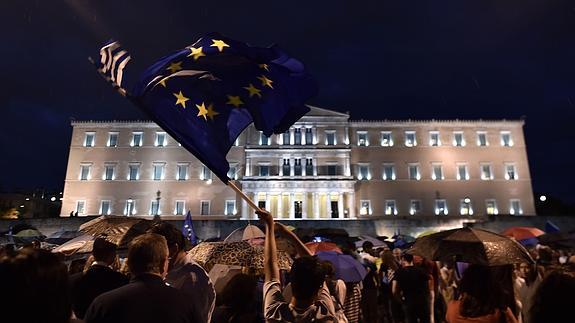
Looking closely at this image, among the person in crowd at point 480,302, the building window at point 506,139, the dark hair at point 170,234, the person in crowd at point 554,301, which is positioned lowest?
the person in crowd at point 480,302

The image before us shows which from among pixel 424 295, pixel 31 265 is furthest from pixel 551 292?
pixel 424 295

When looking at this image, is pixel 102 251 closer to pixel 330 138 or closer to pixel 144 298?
pixel 144 298

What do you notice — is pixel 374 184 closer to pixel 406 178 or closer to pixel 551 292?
pixel 406 178

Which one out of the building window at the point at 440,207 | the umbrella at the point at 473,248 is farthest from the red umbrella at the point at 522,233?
the building window at the point at 440,207

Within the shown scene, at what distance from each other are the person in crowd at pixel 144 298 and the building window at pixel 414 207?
149 feet

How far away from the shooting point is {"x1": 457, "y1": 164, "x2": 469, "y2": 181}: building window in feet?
153

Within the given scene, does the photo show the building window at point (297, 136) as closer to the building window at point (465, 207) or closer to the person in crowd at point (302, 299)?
the building window at point (465, 207)

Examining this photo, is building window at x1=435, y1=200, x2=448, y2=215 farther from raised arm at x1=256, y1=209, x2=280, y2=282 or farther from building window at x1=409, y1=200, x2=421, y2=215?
raised arm at x1=256, y1=209, x2=280, y2=282

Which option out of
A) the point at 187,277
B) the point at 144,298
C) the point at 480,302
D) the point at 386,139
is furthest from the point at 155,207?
the point at 144,298

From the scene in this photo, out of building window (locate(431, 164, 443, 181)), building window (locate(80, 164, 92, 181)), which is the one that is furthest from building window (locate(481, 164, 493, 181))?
building window (locate(80, 164, 92, 181))

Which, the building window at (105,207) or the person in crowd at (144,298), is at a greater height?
the building window at (105,207)

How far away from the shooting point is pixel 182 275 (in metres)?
3.46

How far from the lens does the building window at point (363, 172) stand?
46.6 metres

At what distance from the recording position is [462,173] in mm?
46844
